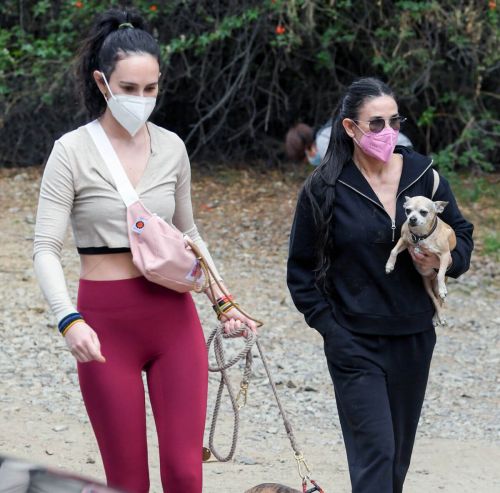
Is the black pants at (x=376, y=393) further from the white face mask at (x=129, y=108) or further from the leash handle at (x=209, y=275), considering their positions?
the white face mask at (x=129, y=108)

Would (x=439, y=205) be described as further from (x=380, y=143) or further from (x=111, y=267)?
(x=111, y=267)

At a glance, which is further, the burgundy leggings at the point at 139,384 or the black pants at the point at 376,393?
the black pants at the point at 376,393

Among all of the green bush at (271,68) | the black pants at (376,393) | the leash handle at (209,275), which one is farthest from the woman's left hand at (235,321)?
the green bush at (271,68)

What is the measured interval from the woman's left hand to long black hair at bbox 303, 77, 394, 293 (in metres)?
0.31

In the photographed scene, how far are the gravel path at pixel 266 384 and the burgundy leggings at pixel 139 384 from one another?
6.04 ft

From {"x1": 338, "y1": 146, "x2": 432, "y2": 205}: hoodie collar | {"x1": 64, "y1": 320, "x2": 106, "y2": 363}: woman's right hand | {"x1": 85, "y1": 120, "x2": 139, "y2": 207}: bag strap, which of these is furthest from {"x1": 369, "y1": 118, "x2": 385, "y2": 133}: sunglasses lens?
{"x1": 64, "y1": 320, "x2": 106, "y2": 363}: woman's right hand

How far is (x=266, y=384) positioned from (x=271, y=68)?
580 cm

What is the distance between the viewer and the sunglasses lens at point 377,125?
12.1 feet

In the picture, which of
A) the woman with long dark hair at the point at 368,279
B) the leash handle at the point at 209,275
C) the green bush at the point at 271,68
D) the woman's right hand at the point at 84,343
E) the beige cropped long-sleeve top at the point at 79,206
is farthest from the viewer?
the green bush at the point at 271,68

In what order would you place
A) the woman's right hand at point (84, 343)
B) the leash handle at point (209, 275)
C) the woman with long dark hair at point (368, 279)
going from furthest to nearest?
the woman with long dark hair at point (368, 279), the leash handle at point (209, 275), the woman's right hand at point (84, 343)

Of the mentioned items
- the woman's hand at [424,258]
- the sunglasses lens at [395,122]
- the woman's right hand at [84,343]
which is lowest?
the woman's right hand at [84,343]

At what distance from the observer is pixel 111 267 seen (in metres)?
3.47

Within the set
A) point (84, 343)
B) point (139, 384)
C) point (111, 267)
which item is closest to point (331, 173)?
point (111, 267)

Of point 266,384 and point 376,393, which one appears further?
point 266,384
